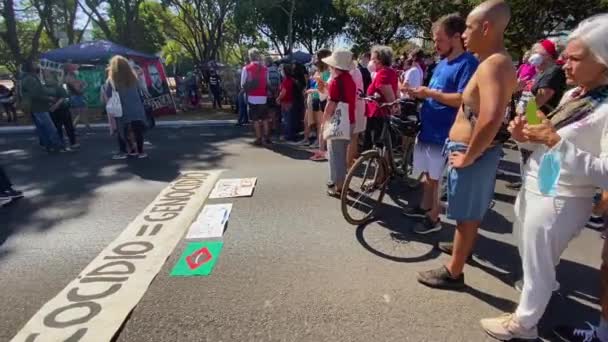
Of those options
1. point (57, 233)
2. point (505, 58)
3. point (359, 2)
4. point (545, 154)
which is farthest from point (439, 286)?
point (359, 2)

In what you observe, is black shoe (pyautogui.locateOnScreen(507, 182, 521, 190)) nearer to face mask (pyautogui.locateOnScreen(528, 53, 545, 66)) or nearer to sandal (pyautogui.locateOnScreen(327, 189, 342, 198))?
face mask (pyautogui.locateOnScreen(528, 53, 545, 66))

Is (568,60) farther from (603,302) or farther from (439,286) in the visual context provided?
(439,286)

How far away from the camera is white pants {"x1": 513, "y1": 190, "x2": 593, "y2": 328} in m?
1.86

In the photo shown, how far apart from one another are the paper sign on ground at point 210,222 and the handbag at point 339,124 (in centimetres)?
148

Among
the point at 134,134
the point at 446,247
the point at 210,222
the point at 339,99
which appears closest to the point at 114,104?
the point at 134,134

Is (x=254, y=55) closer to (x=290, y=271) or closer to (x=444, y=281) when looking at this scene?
(x=290, y=271)

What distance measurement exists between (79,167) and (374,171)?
5.30 metres

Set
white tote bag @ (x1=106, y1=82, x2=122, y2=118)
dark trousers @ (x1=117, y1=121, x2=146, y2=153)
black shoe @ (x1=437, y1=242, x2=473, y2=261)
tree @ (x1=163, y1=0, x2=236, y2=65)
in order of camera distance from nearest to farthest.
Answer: black shoe @ (x1=437, y1=242, x2=473, y2=261), white tote bag @ (x1=106, y1=82, x2=122, y2=118), dark trousers @ (x1=117, y1=121, x2=146, y2=153), tree @ (x1=163, y1=0, x2=236, y2=65)

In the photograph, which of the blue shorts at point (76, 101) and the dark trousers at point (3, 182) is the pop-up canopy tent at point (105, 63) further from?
the dark trousers at point (3, 182)

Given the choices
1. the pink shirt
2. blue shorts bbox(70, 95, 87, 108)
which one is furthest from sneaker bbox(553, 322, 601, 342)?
blue shorts bbox(70, 95, 87, 108)

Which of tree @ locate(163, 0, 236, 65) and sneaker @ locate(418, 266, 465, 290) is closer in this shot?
sneaker @ locate(418, 266, 465, 290)

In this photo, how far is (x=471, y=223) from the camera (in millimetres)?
2572

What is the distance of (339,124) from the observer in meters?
4.27

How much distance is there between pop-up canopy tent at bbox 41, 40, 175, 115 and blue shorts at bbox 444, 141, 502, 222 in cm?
1097
